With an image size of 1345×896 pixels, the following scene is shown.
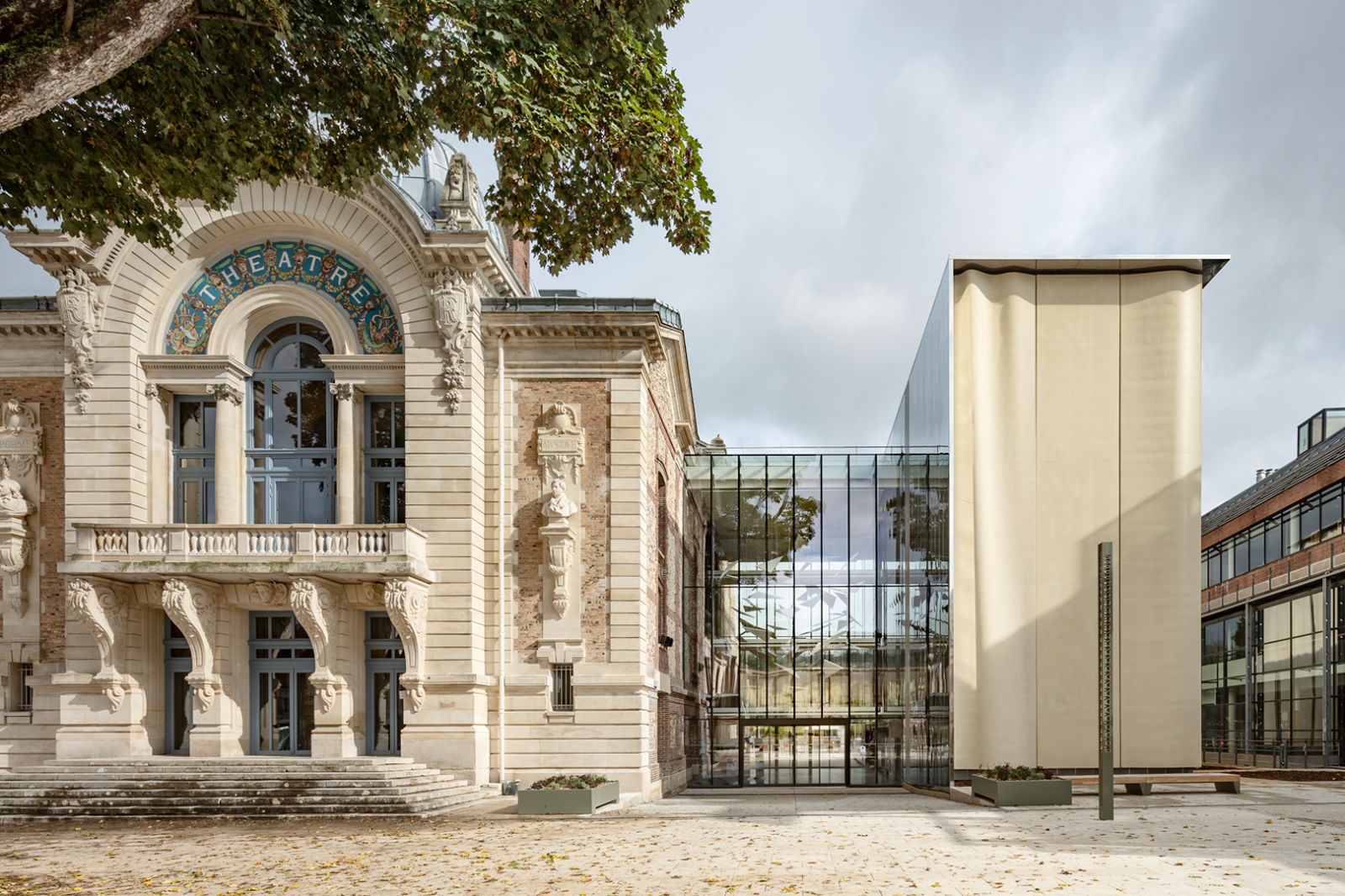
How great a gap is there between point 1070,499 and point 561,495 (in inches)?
441

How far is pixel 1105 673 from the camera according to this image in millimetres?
17953

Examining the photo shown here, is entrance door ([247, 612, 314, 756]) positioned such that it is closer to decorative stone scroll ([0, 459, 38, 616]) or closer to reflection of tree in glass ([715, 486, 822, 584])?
A: decorative stone scroll ([0, 459, 38, 616])

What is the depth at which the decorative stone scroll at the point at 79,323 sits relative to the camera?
26.1 metres

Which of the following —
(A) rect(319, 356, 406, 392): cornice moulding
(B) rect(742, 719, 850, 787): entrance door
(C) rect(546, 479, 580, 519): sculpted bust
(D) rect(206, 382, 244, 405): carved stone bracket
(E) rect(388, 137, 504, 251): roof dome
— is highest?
(E) rect(388, 137, 504, 251): roof dome

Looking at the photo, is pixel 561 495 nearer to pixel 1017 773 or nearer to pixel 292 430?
pixel 292 430

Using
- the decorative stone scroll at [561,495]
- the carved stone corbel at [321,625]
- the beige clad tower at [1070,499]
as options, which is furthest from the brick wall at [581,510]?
the beige clad tower at [1070,499]

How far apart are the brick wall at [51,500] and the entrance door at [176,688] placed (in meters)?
2.22

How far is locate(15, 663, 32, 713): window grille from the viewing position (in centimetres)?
2625

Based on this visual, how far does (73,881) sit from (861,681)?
79.2ft

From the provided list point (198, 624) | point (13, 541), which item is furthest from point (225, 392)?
point (13, 541)

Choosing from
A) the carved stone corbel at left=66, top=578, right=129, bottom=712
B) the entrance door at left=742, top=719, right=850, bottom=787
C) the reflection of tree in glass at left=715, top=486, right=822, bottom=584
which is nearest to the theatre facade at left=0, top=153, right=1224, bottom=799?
the carved stone corbel at left=66, top=578, right=129, bottom=712

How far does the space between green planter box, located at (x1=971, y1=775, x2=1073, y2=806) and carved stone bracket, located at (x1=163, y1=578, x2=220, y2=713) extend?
16.9 meters

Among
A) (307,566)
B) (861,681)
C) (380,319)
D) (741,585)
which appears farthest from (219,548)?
(861,681)

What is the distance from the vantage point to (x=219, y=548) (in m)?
24.6
